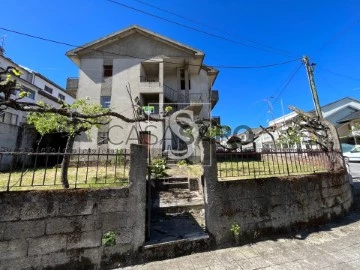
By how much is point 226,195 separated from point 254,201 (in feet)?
2.89

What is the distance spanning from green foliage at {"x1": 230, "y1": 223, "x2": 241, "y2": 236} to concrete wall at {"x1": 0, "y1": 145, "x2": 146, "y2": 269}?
2146mm

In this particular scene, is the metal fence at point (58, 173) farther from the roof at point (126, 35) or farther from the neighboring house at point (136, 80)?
the roof at point (126, 35)

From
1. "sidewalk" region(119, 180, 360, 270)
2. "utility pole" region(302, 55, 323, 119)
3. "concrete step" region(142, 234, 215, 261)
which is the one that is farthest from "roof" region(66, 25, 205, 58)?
"concrete step" region(142, 234, 215, 261)

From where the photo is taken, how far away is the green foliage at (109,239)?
13.6ft

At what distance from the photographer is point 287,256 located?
455 cm

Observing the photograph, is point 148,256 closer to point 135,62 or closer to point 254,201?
point 254,201

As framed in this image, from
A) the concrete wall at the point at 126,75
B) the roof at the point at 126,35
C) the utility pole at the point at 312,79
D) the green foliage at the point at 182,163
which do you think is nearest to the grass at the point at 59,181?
Result: the green foliage at the point at 182,163

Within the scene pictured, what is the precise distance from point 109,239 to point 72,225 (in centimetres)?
76

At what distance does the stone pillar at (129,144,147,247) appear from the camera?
14.4ft

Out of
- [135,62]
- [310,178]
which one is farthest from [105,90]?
[310,178]

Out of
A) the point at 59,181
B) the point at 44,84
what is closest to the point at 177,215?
the point at 59,181

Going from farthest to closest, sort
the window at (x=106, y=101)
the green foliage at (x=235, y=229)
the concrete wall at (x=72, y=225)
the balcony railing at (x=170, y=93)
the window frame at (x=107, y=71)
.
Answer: the balcony railing at (x=170, y=93)
the window frame at (x=107, y=71)
the window at (x=106, y=101)
the green foliage at (x=235, y=229)
the concrete wall at (x=72, y=225)

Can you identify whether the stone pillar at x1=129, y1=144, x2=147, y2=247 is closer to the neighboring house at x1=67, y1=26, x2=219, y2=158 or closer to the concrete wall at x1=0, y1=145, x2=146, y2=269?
the concrete wall at x1=0, y1=145, x2=146, y2=269

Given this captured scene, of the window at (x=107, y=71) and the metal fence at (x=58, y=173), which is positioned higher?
the window at (x=107, y=71)
